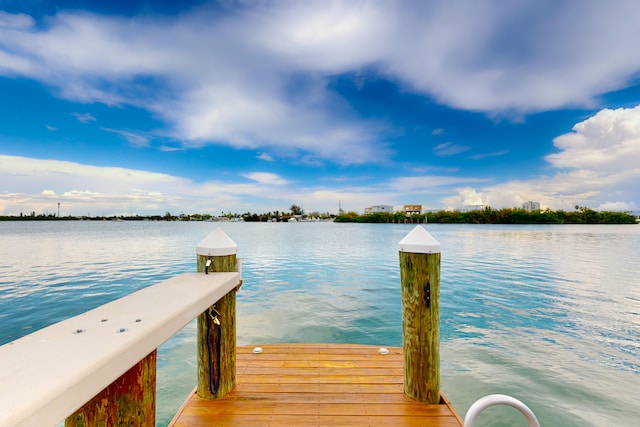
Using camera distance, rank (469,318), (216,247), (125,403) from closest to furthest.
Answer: (125,403)
(216,247)
(469,318)

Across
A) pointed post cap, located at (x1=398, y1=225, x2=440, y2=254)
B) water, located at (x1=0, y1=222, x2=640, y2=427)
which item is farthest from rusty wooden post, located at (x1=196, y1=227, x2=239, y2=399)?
water, located at (x1=0, y1=222, x2=640, y2=427)

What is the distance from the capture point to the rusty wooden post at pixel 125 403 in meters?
1.38

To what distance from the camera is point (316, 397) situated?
3.14 meters

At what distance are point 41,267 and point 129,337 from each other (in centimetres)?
2069

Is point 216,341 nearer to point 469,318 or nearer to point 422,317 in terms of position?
point 422,317

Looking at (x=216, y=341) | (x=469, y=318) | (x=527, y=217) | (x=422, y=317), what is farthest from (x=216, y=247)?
(x=527, y=217)

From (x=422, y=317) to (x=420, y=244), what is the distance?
73 centimetres

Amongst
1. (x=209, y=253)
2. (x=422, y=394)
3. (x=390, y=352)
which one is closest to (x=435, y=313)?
(x=422, y=394)

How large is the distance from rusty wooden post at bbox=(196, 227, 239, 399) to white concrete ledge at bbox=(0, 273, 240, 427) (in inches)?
40.4

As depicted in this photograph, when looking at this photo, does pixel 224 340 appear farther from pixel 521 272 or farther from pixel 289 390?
pixel 521 272

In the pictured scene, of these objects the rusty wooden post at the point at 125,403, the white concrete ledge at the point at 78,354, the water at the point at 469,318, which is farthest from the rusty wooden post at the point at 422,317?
the rusty wooden post at the point at 125,403

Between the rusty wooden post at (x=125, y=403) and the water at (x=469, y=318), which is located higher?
the rusty wooden post at (x=125, y=403)

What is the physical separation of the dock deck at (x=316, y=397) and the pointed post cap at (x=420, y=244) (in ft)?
4.89

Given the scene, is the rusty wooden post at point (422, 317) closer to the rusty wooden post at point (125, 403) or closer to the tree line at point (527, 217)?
the rusty wooden post at point (125, 403)
